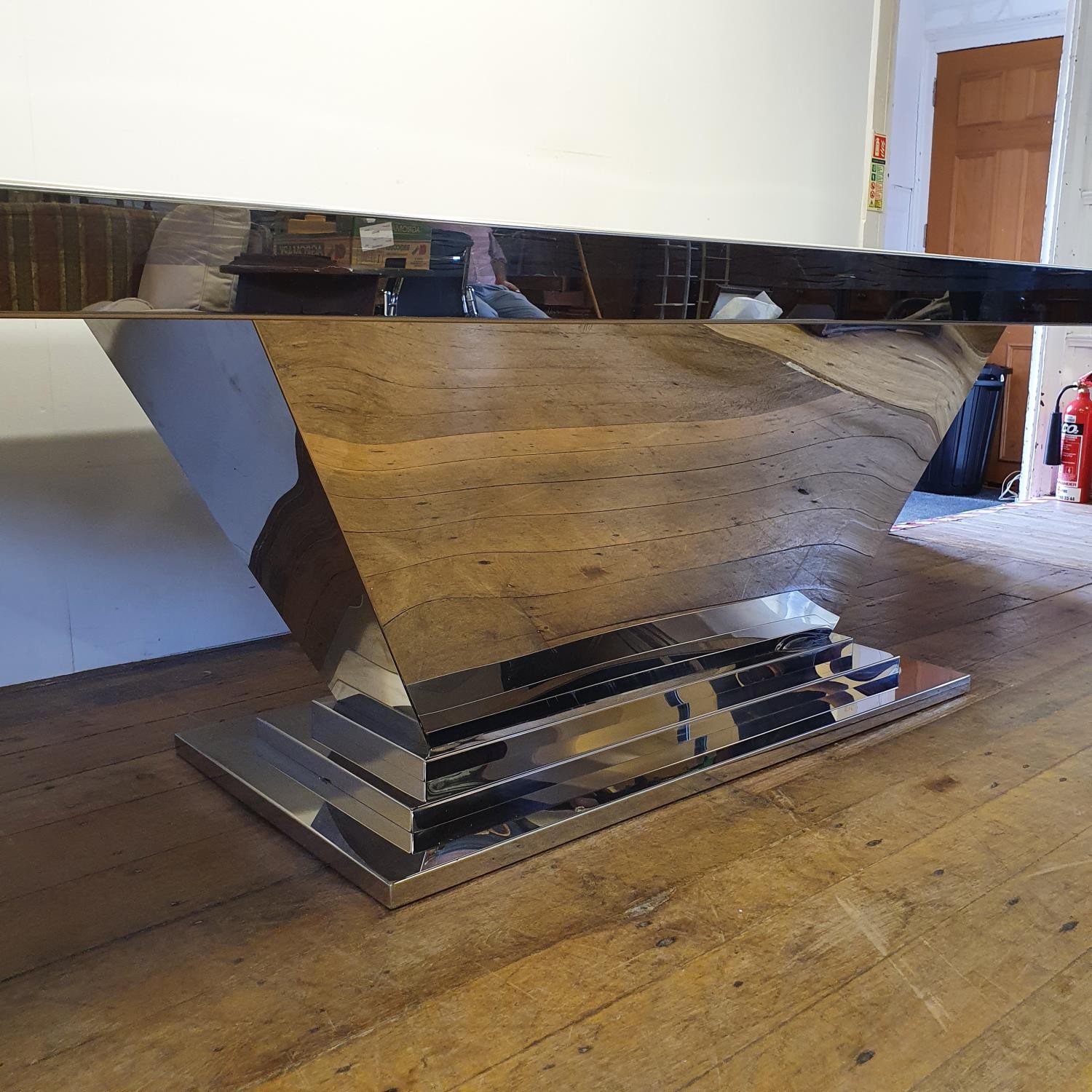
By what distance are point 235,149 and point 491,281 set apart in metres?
1.13

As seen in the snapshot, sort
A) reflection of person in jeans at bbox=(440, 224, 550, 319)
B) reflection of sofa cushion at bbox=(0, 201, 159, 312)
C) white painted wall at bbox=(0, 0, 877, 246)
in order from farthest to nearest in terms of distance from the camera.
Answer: white painted wall at bbox=(0, 0, 877, 246) < reflection of person in jeans at bbox=(440, 224, 550, 319) < reflection of sofa cushion at bbox=(0, 201, 159, 312)

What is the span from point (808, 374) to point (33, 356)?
4.32 ft

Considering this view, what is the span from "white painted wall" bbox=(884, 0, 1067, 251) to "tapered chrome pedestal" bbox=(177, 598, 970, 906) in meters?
3.90

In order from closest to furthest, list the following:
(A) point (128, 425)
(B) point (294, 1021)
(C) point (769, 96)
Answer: (B) point (294, 1021)
(A) point (128, 425)
(C) point (769, 96)

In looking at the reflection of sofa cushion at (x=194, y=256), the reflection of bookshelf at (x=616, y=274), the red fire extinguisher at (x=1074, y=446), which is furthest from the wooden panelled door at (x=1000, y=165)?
the reflection of sofa cushion at (x=194, y=256)

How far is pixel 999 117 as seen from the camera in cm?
495

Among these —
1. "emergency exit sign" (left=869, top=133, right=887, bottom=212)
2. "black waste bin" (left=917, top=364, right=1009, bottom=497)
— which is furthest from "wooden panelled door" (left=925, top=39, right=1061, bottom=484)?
"emergency exit sign" (left=869, top=133, right=887, bottom=212)

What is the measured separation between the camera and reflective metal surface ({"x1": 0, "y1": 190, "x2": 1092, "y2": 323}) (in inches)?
33.6

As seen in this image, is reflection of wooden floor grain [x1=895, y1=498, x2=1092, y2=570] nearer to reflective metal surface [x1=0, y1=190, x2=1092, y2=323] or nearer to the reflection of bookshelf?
reflective metal surface [x1=0, y1=190, x2=1092, y2=323]

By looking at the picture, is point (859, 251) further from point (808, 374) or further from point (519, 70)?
point (519, 70)

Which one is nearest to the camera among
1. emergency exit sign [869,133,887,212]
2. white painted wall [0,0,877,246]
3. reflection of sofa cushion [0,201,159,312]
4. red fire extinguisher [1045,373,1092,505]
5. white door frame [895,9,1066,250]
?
reflection of sofa cushion [0,201,159,312]

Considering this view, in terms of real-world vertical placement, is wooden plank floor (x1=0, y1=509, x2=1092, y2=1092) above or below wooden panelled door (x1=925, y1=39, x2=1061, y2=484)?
below

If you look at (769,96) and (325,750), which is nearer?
(325,750)

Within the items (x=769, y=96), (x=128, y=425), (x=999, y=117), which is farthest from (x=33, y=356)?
(x=999, y=117)
